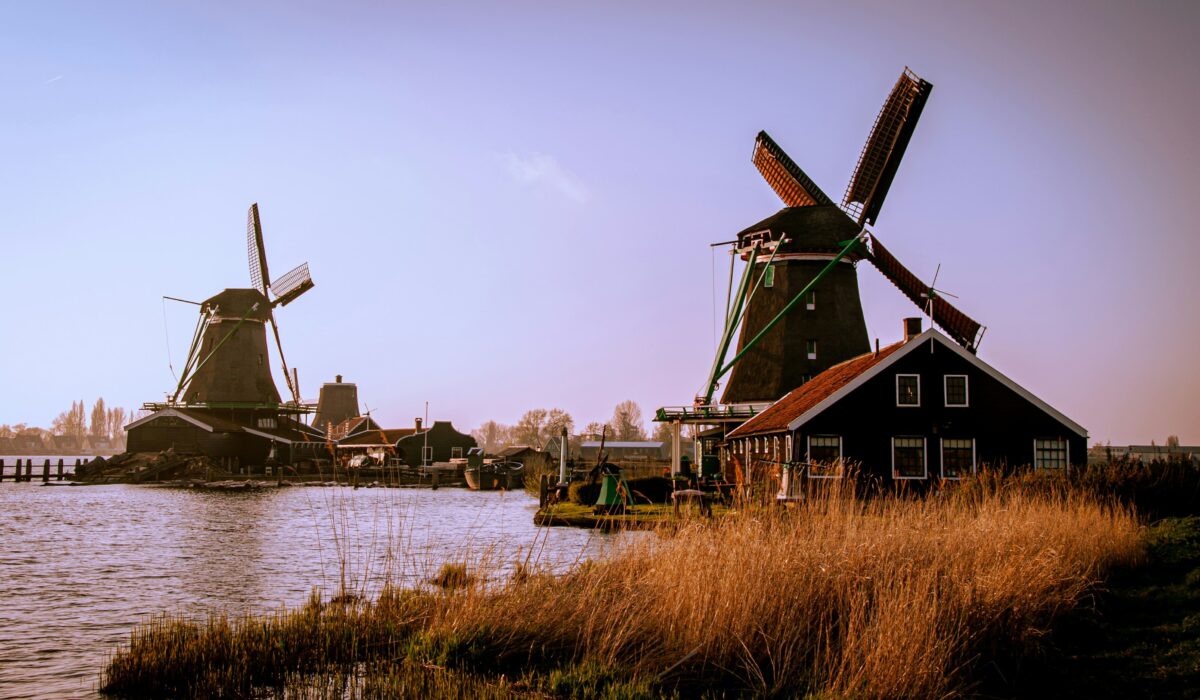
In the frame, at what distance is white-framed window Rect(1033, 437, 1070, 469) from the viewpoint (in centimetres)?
2686

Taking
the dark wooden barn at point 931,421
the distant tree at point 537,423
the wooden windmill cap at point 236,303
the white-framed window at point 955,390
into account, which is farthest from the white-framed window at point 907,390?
the distant tree at point 537,423

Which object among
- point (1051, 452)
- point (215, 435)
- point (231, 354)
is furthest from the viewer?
point (231, 354)

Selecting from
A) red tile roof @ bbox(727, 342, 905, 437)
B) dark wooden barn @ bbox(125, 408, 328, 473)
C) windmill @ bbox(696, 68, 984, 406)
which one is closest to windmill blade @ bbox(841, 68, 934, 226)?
windmill @ bbox(696, 68, 984, 406)

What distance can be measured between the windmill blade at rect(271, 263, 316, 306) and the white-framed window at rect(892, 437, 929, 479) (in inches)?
2019

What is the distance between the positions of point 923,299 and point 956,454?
11.0 meters

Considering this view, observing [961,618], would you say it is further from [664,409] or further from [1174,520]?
[664,409]

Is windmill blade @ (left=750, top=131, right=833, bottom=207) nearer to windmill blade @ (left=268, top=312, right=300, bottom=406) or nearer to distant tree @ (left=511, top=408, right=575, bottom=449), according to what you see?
windmill blade @ (left=268, top=312, right=300, bottom=406)

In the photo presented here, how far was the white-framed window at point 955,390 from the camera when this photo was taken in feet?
87.5

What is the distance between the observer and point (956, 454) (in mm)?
26688

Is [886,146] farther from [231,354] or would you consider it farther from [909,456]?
[231,354]

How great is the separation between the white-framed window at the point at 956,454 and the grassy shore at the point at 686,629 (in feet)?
52.7

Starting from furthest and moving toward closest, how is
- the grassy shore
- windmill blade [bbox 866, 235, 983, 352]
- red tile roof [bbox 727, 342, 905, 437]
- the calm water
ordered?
windmill blade [bbox 866, 235, 983, 352] < red tile roof [bbox 727, 342, 905, 437] < the calm water < the grassy shore

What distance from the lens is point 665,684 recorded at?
870 cm

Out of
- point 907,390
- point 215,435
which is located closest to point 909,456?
point 907,390
